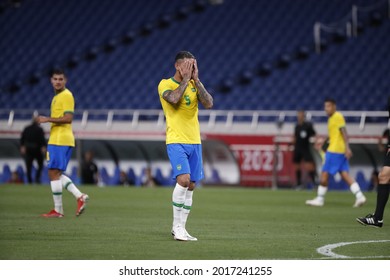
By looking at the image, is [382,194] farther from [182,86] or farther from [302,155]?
[302,155]

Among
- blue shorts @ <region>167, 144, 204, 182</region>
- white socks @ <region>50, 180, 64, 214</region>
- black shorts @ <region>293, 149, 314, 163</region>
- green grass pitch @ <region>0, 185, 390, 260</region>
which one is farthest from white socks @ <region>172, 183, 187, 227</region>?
black shorts @ <region>293, 149, 314, 163</region>

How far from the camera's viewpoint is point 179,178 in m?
10.1

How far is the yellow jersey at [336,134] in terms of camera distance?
17031 millimetres

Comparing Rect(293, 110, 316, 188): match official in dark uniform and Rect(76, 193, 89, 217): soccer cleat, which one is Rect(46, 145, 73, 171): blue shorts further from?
Rect(293, 110, 316, 188): match official in dark uniform

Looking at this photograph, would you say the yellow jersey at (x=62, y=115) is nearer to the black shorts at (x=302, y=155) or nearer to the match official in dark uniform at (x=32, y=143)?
the match official in dark uniform at (x=32, y=143)

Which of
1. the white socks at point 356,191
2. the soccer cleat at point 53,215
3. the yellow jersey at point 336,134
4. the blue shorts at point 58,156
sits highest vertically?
the yellow jersey at point 336,134

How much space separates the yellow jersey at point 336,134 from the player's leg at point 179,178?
7339 millimetres

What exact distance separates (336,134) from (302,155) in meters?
6.24

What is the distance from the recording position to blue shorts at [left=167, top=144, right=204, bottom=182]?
33.3 ft

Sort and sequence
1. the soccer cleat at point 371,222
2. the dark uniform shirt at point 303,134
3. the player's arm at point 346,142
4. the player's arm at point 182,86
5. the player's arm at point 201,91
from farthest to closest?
the dark uniform shirt at point 303,134 → the player's arm at point 346,142 → the soccer cleat at point 371,222 → the player's arm at point 201,91 → the player's arm at point 182,86

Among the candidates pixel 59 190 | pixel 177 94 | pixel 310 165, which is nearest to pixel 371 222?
pixel 177 94

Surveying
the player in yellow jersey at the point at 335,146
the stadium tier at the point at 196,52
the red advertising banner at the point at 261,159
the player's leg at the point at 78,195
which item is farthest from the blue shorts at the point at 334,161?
the stadium tier at the point at 196,52

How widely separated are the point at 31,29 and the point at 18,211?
1979 centimetres
